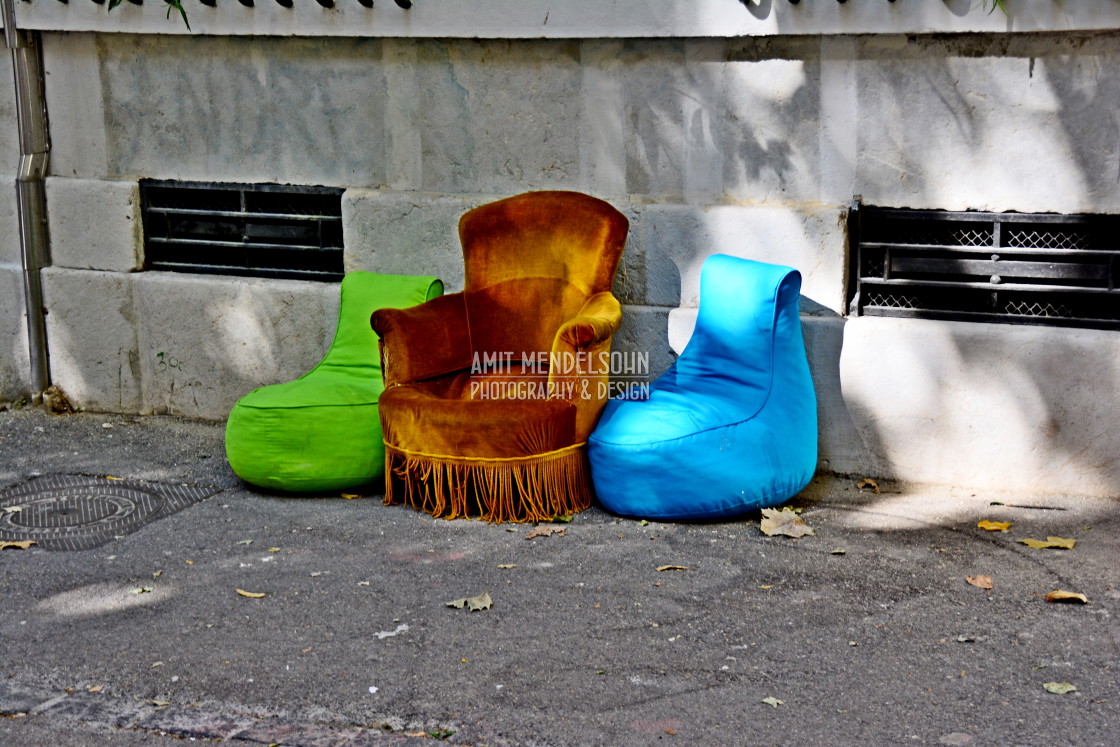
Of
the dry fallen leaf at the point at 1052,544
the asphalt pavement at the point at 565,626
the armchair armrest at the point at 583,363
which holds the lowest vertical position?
the asphalt pavement at the point at 565,626

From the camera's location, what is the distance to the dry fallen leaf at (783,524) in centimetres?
513

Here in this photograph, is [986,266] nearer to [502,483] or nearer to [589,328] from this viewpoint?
[589,328]

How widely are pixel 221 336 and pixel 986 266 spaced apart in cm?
395

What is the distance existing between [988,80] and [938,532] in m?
1.91

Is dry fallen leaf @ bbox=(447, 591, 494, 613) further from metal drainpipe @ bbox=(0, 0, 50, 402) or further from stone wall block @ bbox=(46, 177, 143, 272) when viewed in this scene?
metal drainpipe @ bbox=(0, 0, 50, 402)

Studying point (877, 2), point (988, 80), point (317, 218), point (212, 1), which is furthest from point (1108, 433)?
point (212, 1)

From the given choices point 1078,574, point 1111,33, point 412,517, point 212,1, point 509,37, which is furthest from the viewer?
point 212,1

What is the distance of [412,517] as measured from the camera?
5457mm

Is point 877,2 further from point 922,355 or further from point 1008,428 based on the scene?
A: point 1008,428

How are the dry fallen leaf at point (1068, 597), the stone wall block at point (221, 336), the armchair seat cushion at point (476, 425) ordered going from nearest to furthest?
the dry fallen leaf at point (1068, 597) < the armchair seat cushion at point (476, 425) < the stone wall block at point (221, 336)

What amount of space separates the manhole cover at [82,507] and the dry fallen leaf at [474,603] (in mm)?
1679

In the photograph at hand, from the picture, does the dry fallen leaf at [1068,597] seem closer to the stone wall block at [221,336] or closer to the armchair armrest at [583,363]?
the armchair armrest at [583,363]

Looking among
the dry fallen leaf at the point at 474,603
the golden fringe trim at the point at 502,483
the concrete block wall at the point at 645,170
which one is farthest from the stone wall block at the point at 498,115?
the dry fallen leaf at the point at 474,603

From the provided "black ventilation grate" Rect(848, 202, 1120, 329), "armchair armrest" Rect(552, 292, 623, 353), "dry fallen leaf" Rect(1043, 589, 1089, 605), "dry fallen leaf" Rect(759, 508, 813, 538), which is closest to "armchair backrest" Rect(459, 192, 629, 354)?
"armchair armrest" Rect(552, 292, 623, 353)
